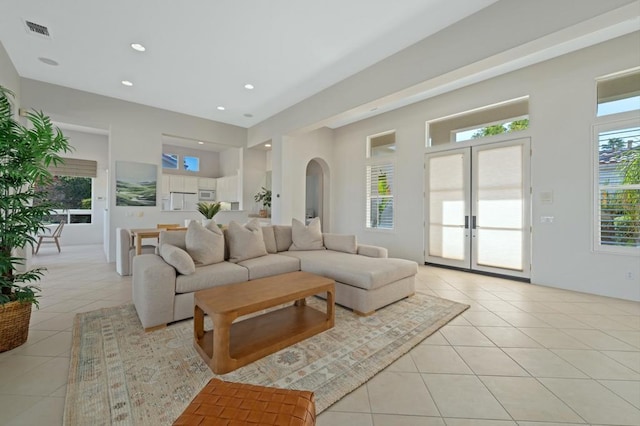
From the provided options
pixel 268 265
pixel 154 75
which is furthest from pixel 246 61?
pixel 268 265

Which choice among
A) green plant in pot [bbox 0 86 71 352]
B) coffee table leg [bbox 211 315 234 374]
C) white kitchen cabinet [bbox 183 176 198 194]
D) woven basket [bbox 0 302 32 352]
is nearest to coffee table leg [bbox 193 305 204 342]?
coffee table leg [bbox 211 315 234 374]

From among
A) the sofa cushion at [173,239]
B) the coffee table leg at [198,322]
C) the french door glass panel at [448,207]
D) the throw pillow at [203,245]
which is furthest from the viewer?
the french door glass panel at [448,207]

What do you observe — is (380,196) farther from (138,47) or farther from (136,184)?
(136,184)

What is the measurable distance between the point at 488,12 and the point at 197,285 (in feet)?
13.2

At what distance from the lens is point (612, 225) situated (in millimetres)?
3395

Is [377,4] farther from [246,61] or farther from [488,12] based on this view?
[246,61]

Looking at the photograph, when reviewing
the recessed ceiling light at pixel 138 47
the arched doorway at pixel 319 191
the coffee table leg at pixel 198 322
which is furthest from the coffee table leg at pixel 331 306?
the arched doorway at pixel 319 191

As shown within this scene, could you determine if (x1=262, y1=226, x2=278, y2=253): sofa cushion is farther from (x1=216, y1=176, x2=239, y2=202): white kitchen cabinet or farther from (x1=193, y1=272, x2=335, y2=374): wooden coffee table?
(x1=216, y1=176, x2=239, y2=202): white kitchen cabinet

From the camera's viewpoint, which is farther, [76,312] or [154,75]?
[154,75]

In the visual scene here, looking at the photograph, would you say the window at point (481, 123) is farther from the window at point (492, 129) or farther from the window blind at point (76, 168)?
the window blind at point (76, 168)

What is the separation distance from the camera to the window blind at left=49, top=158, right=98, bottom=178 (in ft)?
24.0

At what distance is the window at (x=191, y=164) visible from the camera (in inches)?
351

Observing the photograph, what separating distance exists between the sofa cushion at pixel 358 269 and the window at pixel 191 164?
23.1 ft

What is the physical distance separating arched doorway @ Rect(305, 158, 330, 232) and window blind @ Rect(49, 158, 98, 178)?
250 inches
